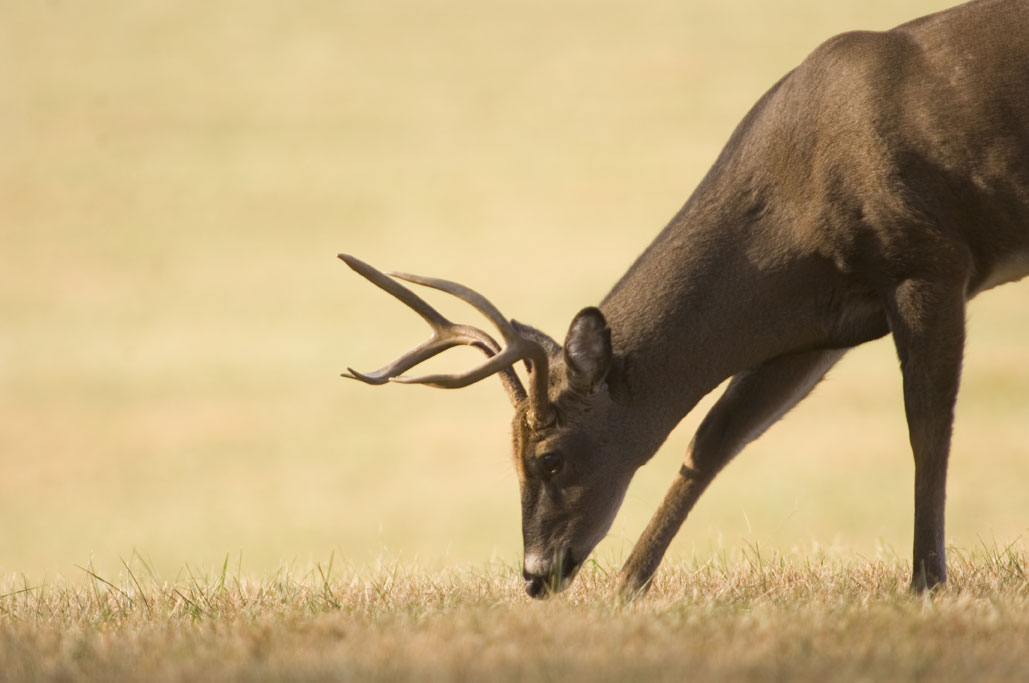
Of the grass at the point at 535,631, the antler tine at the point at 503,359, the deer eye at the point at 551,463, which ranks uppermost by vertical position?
the antler tine at the point at 503,359

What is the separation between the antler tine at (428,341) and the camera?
21.2 feet

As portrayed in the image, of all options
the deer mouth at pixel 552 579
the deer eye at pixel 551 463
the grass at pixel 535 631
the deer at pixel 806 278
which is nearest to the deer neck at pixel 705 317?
the deer at pixel 806 278

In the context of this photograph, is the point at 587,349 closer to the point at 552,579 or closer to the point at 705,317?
the point at 705,317

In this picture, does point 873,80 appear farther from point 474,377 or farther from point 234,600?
point 234,600

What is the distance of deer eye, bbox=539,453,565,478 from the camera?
6.65m

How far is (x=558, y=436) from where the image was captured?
21.7 ft

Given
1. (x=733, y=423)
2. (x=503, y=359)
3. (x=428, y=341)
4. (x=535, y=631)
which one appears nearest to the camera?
(x=535, y=631)

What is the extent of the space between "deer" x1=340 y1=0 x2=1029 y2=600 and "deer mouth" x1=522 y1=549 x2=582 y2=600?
0.03 feet

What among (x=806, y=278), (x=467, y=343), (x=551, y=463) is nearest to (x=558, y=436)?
(x=551, y=463)

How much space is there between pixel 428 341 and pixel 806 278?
1.86 meters

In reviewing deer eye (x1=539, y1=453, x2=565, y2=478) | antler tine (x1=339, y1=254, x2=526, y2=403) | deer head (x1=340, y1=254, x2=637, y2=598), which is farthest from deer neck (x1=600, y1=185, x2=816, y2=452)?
antler tine (x1=339, y1=254, x2=526, y2=403)

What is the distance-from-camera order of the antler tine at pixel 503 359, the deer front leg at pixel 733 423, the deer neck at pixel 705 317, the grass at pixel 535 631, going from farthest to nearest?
the deer front leg at pixel 733 423, the deer neck at pixel 705 317, the antler tine at pixel 503 359, the grass at pixel 535 631

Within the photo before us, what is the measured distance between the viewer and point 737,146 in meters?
7.05

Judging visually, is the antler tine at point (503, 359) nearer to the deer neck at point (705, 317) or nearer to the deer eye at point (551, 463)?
the deer eye at point (551, 463)
